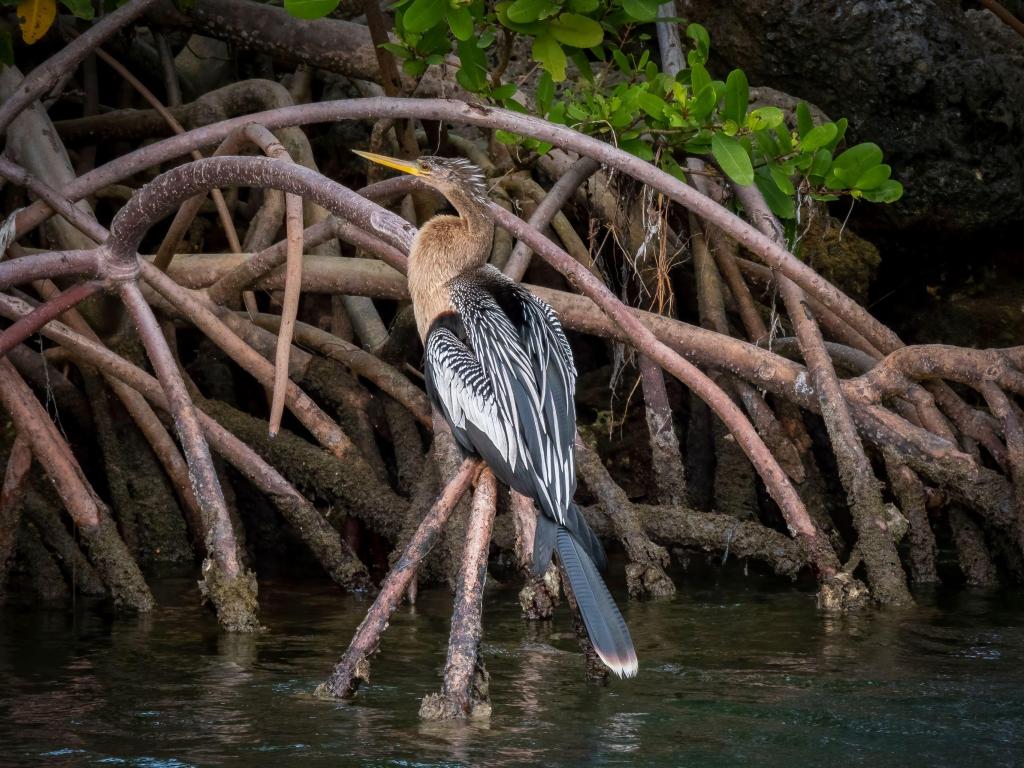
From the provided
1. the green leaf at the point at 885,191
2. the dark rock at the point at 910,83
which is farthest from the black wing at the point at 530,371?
the dark rock at the point at 910,83

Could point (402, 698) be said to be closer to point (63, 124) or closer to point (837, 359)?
point (837, 359)

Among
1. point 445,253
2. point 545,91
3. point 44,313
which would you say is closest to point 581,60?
point 545,91

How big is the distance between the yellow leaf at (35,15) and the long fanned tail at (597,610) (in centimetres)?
374

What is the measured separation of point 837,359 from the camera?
6605mm

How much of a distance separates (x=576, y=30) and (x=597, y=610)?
2.43 m

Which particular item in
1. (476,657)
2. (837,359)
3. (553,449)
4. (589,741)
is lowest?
(589,741)

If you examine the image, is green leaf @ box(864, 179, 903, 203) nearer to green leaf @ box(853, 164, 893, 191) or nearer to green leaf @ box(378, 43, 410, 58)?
green leaf @ box(853, 164, 893, 191)

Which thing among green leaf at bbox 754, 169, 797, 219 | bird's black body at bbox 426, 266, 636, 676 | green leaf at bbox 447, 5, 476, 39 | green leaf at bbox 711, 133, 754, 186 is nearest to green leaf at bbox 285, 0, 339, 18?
green leaf at bbox 447, 5, 476, 39

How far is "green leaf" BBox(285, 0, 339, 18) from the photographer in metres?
4.94

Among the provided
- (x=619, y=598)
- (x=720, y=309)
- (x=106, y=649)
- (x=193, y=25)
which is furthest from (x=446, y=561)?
(x=193, y=25)

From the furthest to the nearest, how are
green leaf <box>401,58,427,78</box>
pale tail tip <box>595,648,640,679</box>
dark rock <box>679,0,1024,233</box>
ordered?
dark rock <box>679,0,1024,233</box> → green leaf <box>401,58,427,78</box> → pale tail tip <box>595,648,640,679</box>

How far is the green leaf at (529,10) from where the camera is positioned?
195 inches

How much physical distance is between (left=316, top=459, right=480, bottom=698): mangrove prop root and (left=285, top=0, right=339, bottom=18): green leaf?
6.58ft

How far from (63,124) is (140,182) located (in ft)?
1.83
